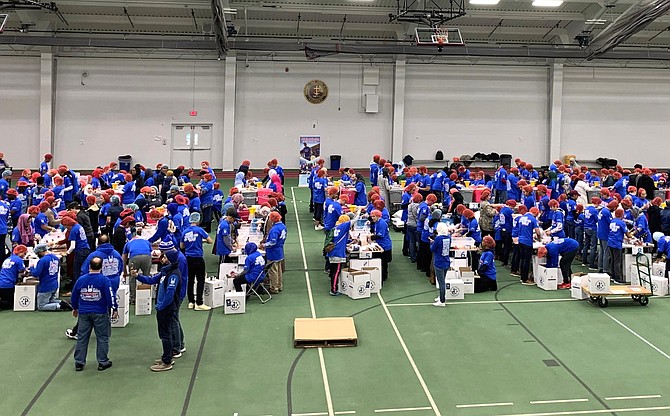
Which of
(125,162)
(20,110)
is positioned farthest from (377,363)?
(20,110)

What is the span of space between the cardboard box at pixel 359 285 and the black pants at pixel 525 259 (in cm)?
346

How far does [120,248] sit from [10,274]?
2221mm

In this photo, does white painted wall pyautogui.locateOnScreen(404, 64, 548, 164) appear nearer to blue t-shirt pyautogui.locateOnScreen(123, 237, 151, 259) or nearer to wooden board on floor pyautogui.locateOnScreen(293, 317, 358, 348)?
wooden board on floor pyautogui.locateOnScreen(293, 317, 358, 348)

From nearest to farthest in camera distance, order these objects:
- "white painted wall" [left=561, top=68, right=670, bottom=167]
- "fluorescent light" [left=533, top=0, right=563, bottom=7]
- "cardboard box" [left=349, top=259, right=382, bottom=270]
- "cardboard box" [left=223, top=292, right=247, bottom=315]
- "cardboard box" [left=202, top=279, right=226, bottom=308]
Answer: "cardboard box" [left=223, top=292, right=247, bottom=315] < "cardboard box" [left=202, top=279, right=226, bottom=308] < "cardboard box" [left=349, top=259, right=382, bottom=270] < "fluorescent light" [left=533, top=0, right=563, bottom=7] < "white painted wall" [left=561, top=68, right=670, bottom=167]

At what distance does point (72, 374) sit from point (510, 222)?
374 inches

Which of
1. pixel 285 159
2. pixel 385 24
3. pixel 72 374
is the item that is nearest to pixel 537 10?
pixel 385 24

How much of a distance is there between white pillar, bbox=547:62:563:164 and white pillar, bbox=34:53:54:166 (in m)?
22.2

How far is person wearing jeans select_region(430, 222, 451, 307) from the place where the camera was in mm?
10938

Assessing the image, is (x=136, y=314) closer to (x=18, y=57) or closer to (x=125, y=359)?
(x=125, y=359)

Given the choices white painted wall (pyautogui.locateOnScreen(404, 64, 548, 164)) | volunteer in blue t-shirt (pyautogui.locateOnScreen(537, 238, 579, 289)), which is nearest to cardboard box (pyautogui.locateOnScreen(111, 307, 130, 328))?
volunteer in blue t-shirt (pyautogui.locateOnScreen(537, 238, 579, 289))

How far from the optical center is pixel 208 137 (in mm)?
27984

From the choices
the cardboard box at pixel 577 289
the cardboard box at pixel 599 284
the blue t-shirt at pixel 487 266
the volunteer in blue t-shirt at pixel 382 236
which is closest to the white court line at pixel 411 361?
the volunteer in blue t-shirt at pixel 382 236

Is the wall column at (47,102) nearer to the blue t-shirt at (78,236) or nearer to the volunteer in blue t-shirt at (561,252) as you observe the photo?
the blue t-shirt at (78,236)

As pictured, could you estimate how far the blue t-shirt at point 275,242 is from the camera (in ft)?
37.9
